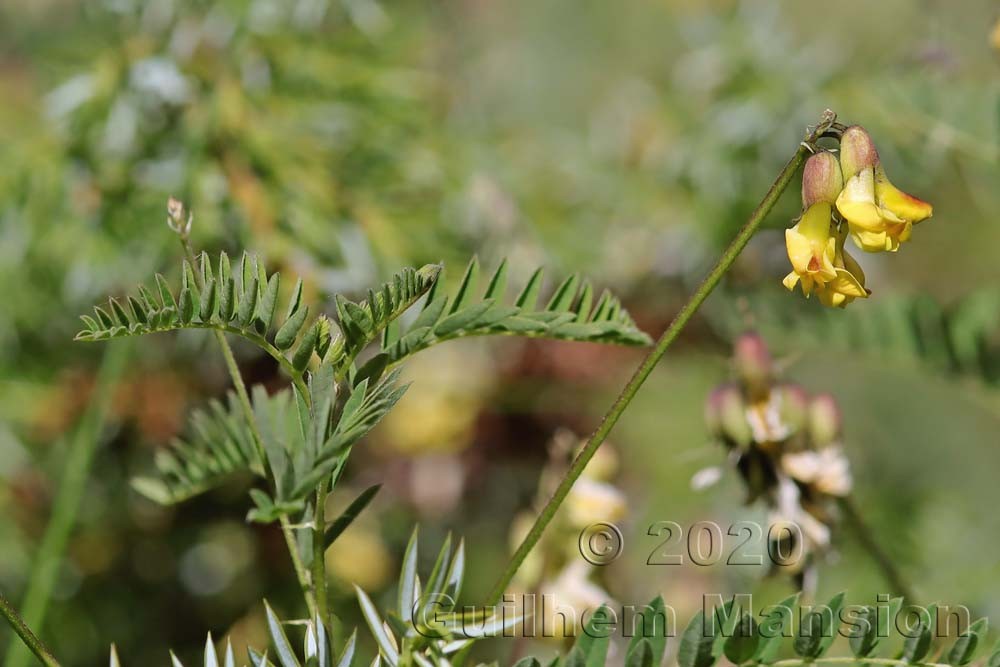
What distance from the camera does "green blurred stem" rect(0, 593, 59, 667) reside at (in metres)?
0.39

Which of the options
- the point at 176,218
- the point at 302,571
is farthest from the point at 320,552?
the point at 176,218

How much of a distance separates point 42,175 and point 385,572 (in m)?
0.56

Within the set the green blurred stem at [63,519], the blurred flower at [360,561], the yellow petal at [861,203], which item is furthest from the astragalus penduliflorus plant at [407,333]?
the blurred flower at [360,561]

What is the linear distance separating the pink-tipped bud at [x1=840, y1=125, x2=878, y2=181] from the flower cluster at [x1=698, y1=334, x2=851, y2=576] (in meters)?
0.25

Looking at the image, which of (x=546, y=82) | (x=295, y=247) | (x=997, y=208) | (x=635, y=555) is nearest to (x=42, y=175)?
(x=295, y=247)

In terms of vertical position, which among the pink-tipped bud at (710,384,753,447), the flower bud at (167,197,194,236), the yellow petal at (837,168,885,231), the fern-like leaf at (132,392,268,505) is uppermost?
the yellow petal at (837,168,885,231)

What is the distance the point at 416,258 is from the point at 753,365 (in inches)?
17.3

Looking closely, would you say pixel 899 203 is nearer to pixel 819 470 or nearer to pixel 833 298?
pixel 833 298

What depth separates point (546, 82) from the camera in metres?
2.75

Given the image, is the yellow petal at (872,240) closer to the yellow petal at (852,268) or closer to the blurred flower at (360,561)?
the yellow petal at (852,268)

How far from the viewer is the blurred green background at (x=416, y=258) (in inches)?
37.2

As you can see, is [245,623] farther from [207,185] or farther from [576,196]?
[576,196]

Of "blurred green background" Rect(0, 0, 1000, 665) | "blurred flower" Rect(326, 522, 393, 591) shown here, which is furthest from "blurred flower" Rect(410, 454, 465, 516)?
"blurred flower" Rect(326, 522, 393, 591)

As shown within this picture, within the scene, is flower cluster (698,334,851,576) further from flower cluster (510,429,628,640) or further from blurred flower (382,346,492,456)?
blurred flower (382,346,492,456)
